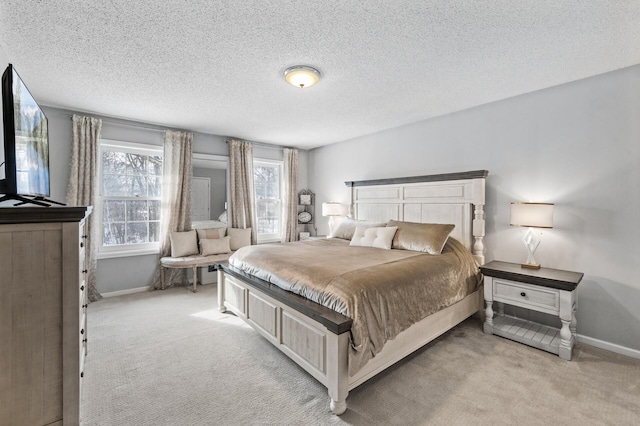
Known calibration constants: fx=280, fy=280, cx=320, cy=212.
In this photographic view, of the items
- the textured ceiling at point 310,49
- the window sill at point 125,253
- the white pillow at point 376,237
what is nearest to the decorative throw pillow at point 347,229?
the white pillow at point 376,237

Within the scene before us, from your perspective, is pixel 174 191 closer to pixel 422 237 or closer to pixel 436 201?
pixel 422 237

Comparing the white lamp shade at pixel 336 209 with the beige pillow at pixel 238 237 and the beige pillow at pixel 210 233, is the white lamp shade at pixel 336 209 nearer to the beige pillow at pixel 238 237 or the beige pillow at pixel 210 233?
the beige pillow at pixel 238 237

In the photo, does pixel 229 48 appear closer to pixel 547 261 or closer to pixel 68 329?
pixel 68 329

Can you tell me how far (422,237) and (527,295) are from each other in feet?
3.51

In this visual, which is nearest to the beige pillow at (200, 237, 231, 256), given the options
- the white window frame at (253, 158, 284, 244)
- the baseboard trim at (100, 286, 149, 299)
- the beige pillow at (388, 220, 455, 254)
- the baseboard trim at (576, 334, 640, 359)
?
the white window frame at (253, 158, 284, 244)

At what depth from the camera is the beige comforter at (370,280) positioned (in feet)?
6.24

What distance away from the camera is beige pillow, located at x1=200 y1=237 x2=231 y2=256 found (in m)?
4.46

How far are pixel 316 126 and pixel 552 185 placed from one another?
3069 millimetres

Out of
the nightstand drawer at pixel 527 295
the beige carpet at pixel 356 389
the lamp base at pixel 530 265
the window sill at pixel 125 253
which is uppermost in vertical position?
the lamp base at pixel 530 265

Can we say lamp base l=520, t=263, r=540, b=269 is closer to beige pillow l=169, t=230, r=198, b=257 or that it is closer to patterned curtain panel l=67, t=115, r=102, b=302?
beige pillow l=169, t=230, r=198, b=257

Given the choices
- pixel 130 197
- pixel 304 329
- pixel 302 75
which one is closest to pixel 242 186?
pixel 130 197

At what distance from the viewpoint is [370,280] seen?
Answer: 6.74 feet

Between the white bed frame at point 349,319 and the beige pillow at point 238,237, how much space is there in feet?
5.12

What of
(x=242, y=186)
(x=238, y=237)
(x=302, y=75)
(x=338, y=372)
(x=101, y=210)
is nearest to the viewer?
(x=338, y=372)
